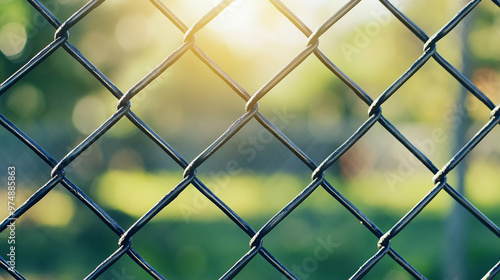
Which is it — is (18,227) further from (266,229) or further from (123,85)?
(266,229)

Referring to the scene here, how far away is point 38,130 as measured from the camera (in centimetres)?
557

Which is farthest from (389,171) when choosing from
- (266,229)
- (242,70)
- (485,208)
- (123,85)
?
(266,229)

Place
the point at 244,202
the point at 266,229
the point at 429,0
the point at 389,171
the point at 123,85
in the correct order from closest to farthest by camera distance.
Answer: the point at 266,229, the point at 123,85, the point at 429,0, the point at 244,202, the point at 389,171

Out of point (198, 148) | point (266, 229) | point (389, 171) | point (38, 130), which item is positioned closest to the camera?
point (266, 229)

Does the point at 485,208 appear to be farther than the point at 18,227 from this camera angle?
Yes

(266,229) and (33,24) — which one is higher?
(33,24)

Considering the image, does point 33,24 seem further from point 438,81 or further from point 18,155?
point 438,81

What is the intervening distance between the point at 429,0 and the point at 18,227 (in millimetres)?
6076

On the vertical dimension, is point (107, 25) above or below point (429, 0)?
above

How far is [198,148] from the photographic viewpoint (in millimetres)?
7629

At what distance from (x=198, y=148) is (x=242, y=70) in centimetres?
153

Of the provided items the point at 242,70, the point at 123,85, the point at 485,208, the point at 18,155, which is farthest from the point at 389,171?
the point at 18,155

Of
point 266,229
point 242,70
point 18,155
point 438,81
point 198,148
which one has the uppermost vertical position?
point 242,70

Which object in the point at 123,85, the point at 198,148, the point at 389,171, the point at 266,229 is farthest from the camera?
the point at 389,171
